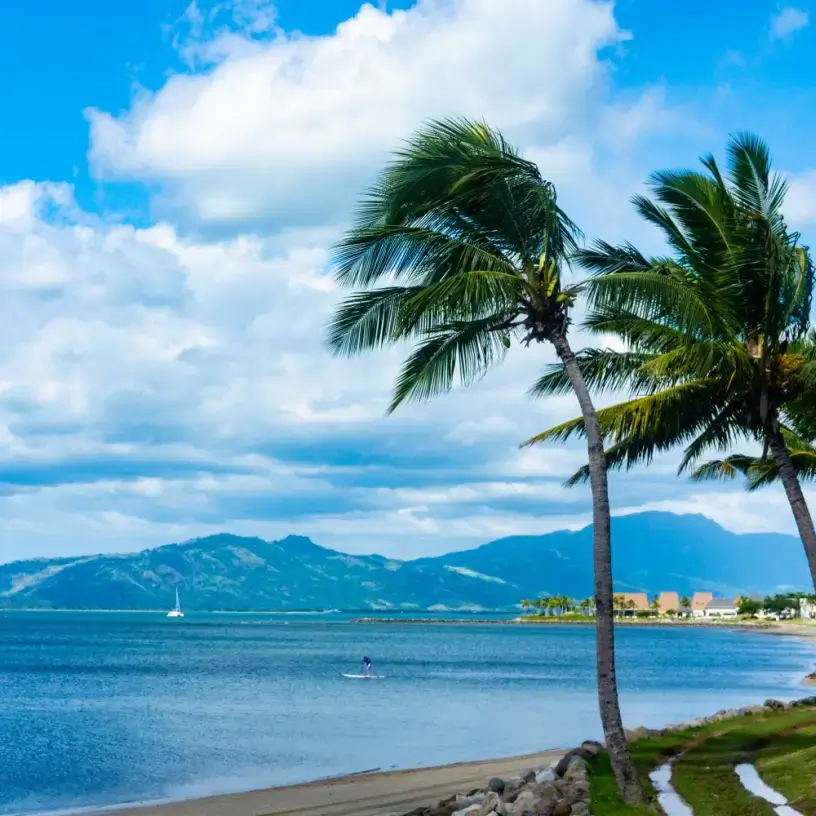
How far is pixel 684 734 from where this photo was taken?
23906 mm

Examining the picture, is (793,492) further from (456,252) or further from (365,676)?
(365,676)

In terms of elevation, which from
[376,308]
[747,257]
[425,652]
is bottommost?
[425,652]

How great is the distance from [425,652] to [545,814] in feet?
338

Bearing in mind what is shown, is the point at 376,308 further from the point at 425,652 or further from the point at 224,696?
the point at 425,652

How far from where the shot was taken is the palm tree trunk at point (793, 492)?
1827 centimetres

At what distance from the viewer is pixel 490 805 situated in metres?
16.9

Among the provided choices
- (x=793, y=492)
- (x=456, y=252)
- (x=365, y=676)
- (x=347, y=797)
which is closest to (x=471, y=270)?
(x=456, y=252)

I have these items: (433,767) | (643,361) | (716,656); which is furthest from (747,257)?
(716,656)

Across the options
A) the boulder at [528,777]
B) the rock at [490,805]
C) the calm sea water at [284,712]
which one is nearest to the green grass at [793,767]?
the boulder at [528,777]

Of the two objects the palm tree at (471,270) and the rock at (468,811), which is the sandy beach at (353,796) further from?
the palm tree at (471,270)

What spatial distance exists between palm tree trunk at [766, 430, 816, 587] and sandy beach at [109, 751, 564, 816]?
900 cm

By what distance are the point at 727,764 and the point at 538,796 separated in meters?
4.17

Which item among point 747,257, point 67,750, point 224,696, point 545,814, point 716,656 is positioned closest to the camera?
point 545,814

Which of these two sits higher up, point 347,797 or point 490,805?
point 490,805
